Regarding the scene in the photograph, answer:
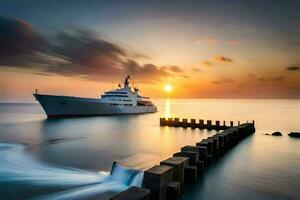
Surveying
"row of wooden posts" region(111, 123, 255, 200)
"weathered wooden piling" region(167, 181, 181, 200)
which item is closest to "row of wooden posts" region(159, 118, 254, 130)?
"row of wooden posts" region(111, 123, 255, 200)

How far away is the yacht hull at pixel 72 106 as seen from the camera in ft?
161

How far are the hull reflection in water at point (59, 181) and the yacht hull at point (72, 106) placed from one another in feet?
123

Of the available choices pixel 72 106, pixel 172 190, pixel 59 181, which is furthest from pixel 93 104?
pixel 172 190

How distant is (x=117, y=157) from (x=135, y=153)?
1703 millimetres

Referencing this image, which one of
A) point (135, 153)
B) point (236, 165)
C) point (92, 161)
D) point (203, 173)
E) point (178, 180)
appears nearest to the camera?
point (178, 180)

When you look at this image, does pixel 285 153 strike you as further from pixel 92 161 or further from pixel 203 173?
pixel 92 161

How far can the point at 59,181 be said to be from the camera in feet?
34.1

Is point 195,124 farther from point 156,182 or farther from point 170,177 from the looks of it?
point 156,182

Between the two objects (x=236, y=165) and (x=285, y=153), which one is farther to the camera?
(x=285, y=153)

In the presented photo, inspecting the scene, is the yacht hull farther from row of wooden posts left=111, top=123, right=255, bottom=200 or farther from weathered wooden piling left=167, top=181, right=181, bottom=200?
weathered wooden piling left=167, top=181, right=181, bottom=200

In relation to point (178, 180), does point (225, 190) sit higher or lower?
lower

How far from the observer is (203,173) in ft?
31.9

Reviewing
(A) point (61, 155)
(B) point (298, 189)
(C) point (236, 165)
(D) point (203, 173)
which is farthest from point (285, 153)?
(A) point (61, 155)

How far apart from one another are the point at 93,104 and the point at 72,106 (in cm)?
509
